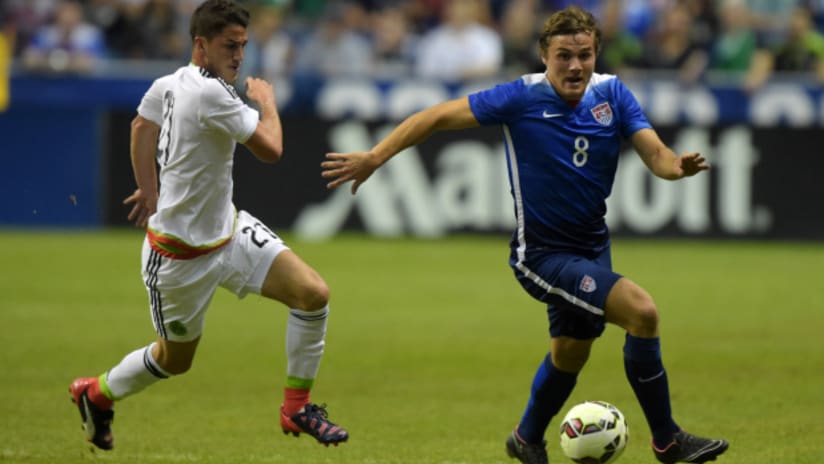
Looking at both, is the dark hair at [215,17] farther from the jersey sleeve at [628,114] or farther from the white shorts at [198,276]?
the jersey sleeve at [628,114]

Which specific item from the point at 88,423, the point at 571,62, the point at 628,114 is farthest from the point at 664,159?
the point at 88,423

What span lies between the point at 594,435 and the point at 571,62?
1889 mm

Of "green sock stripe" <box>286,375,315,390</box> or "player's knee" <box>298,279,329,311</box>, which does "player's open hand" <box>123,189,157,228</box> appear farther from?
"green sock stripe" <box>286,375,315,390</box>

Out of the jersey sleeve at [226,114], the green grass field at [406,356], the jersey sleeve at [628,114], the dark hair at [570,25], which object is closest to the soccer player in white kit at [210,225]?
the jersey sleeve at [226,114]

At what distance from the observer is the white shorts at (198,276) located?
23.9 feet

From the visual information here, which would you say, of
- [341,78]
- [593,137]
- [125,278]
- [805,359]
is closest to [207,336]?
[125,278]

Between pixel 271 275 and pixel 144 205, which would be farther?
pixel 144 205

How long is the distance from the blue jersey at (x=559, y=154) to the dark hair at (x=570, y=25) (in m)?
0.25

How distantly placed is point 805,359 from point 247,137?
233 inches

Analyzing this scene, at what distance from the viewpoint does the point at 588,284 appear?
22.7ft

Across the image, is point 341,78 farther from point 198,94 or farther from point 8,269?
point 198,94

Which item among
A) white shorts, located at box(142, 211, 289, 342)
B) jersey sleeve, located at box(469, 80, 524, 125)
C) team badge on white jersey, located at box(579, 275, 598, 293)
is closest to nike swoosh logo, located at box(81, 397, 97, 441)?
white shorts, located at box(142, 211, 289, 342)

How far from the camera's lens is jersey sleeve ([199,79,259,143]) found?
6980mm

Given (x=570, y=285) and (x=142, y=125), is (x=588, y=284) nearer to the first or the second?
(x=570, y=285)
